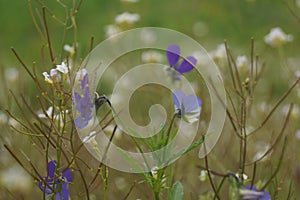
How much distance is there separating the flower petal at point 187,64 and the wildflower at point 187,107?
8cm

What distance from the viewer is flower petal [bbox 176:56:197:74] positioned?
1134 mm

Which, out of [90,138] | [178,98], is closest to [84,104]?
[90,138]

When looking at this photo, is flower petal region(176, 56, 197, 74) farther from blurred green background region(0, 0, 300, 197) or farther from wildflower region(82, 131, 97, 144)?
blurred green background region(0, 0, 300, 197)

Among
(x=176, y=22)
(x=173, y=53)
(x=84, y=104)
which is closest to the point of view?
(x=84, y=104)

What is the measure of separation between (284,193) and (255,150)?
7.4 inches

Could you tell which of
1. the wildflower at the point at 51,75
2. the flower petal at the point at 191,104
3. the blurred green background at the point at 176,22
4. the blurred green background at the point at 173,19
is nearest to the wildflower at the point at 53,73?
the wildflower at the point at 51,75

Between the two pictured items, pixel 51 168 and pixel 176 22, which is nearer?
pixel 51 168

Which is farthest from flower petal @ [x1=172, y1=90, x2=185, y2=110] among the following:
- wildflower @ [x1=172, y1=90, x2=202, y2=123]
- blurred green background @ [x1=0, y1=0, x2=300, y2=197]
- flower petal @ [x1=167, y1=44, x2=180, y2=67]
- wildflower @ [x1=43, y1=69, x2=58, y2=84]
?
blurred green background @ [x1=0, y1=0, x2=300, y2=197]

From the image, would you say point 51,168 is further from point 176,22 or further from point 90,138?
point 176,22

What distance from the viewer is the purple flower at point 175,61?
1140 mm

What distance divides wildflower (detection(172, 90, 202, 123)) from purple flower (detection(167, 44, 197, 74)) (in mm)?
81

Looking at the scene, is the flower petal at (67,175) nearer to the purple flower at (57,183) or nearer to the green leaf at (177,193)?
the purple flower at (57,183)

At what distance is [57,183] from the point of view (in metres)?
1.01

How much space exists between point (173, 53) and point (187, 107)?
0.43 ft
